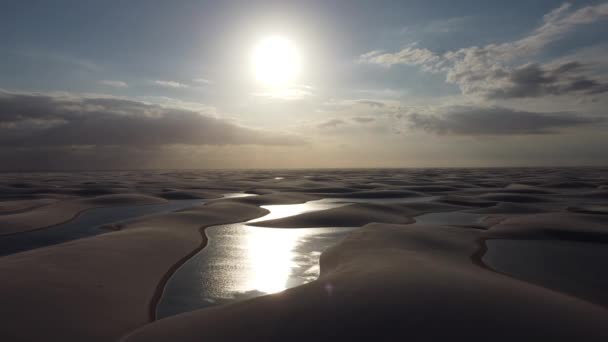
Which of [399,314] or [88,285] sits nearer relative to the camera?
[399,314]

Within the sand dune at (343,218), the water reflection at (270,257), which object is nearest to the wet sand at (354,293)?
the water reflection at (270,257)

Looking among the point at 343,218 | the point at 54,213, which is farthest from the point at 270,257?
the point at 54,213

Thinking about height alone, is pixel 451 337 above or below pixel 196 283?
above

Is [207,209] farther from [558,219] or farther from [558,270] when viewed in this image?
[558,219]

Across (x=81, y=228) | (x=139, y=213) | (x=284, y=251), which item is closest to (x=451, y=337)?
(x=284, y=251)

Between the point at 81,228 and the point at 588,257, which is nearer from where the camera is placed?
the point at 588,257

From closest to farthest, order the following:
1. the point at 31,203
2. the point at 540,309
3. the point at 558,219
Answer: the point at 540,309
the point at 558,219
the point at 31,203

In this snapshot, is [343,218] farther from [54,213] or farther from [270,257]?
[54,213]

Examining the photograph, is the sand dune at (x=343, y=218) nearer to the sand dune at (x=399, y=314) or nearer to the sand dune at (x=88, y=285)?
the sand dune at (x=88, y=285)

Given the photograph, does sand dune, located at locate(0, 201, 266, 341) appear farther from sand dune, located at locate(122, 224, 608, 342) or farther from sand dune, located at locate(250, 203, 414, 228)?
sand dune, located at locate(250, 203, 414, 228)

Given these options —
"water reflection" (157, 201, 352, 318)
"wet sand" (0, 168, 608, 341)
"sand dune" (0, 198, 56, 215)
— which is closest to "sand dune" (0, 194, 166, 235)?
"sand dune" (0, 198, 56, 215)

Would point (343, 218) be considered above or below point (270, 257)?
above
